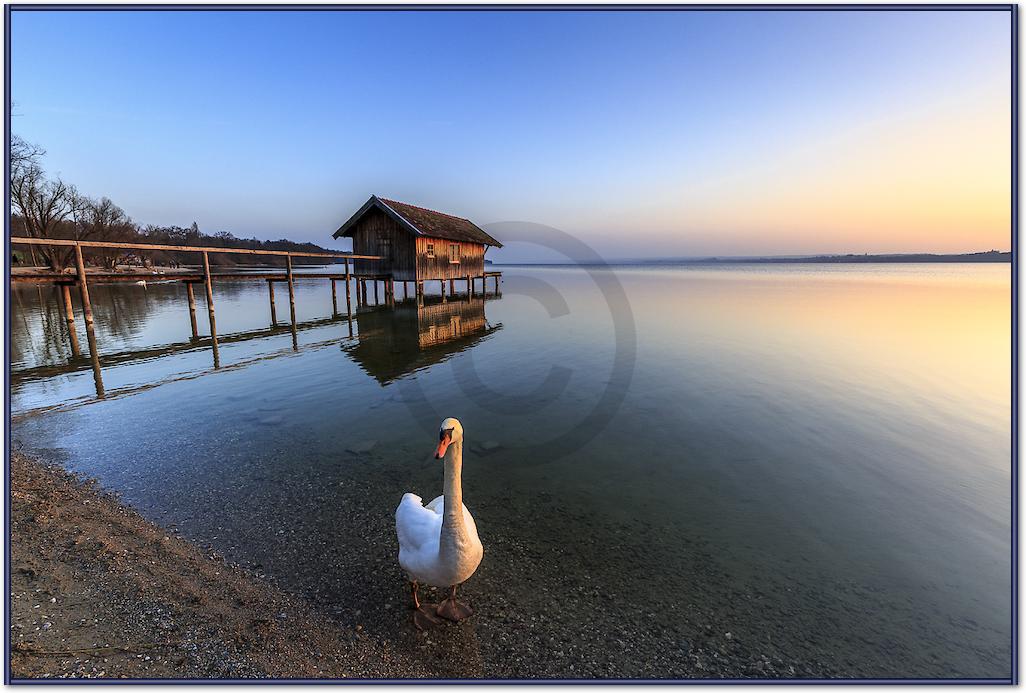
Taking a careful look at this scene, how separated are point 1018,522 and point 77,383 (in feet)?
67.4

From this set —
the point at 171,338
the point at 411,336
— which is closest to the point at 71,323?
the point at 171,338

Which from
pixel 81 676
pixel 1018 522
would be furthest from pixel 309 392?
pixel 1018 522

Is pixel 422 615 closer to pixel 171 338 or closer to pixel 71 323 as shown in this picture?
pixel 71 323

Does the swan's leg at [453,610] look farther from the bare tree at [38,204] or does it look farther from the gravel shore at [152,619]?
the bare tree at [38,204]

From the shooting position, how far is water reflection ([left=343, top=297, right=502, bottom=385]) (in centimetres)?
1655

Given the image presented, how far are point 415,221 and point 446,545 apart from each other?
2874cm

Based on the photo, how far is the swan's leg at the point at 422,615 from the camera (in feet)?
14.0

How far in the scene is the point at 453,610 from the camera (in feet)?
14.6

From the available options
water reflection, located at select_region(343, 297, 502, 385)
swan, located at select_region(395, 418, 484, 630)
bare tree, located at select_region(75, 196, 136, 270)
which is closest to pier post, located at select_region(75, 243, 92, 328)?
water reflection, located at select_region(343, 297, 502, 385)

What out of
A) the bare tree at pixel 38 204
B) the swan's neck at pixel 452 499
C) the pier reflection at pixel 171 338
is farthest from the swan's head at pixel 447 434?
the bare tree at pixel 38 204

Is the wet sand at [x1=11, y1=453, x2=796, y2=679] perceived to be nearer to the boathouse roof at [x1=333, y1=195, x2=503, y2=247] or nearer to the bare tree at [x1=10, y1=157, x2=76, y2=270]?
the boathouse roof at [x1=333, y1=195, x2=503, y2=247]

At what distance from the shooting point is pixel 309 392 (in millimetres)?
12484

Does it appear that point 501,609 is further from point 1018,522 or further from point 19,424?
point 19,424

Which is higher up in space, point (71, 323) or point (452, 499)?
point (71, 323)
